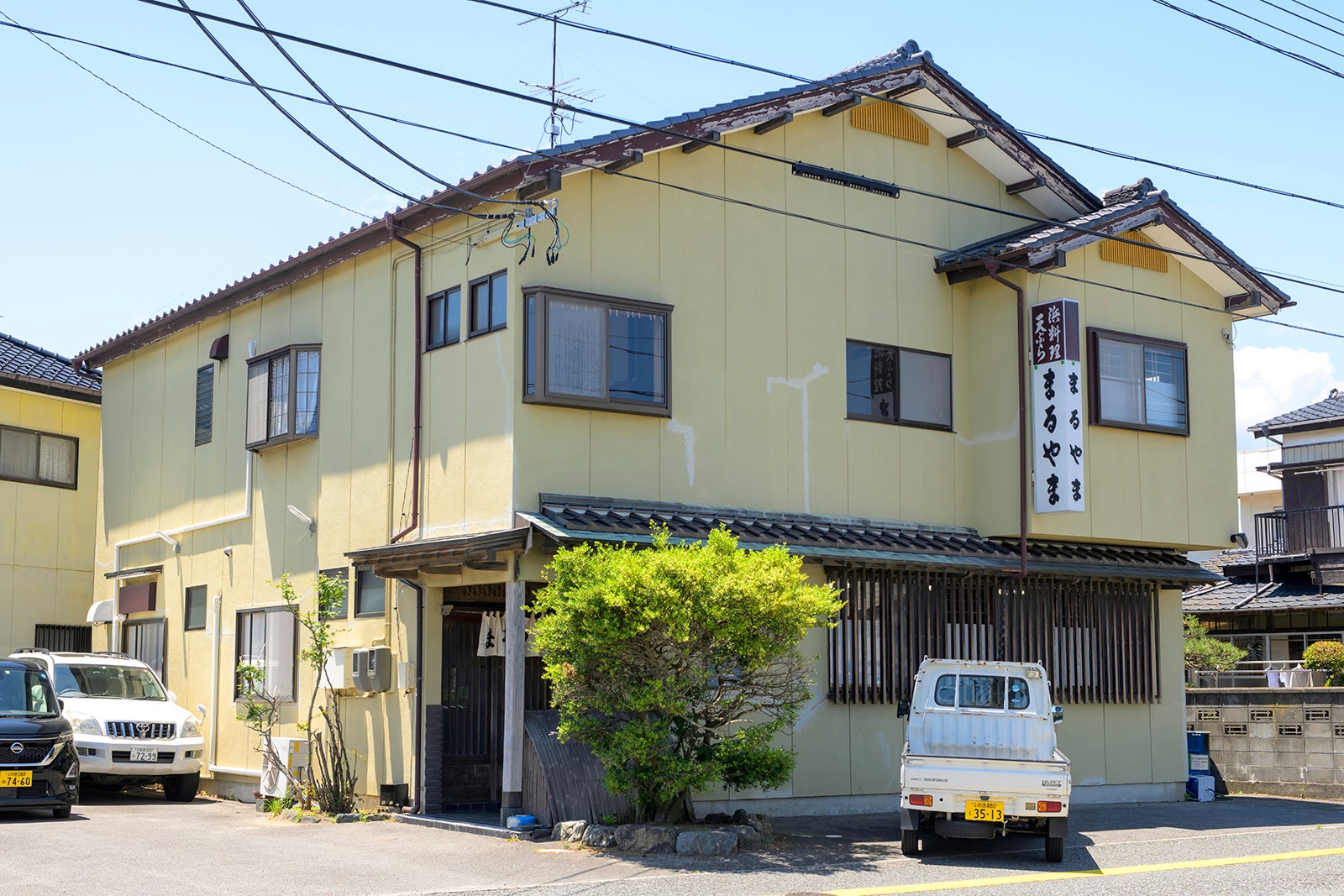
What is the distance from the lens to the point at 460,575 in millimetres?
15859

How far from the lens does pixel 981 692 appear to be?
48.8 ft

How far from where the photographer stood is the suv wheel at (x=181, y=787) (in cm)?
1927

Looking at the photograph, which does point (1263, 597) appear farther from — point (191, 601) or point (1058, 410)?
point (191, 601)

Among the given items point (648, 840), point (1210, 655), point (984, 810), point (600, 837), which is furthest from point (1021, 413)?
point (1210, 655)

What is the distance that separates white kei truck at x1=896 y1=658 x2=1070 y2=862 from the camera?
13.3m

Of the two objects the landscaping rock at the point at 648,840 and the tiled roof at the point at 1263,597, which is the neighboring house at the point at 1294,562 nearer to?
the tiled roof at the point at 1263,597

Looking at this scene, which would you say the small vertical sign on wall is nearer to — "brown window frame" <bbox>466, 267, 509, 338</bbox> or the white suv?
"brown window frame" <bbox>466, 267, 509, 338</bbox>

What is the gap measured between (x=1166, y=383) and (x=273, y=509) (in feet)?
41.0

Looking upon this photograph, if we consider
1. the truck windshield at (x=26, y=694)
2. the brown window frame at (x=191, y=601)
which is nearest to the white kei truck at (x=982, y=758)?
the truck windshield at (x=26, y=694)

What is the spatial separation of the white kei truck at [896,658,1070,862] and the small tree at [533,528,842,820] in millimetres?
1399

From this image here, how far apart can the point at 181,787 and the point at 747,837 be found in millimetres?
9351

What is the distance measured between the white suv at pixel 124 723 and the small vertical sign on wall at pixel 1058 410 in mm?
11880

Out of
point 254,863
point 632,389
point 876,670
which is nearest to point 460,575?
point 632,389

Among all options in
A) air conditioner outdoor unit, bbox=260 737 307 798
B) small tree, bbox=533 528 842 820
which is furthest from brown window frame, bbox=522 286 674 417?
air conditioner outdoor unit, bbox=260 737 307 798
